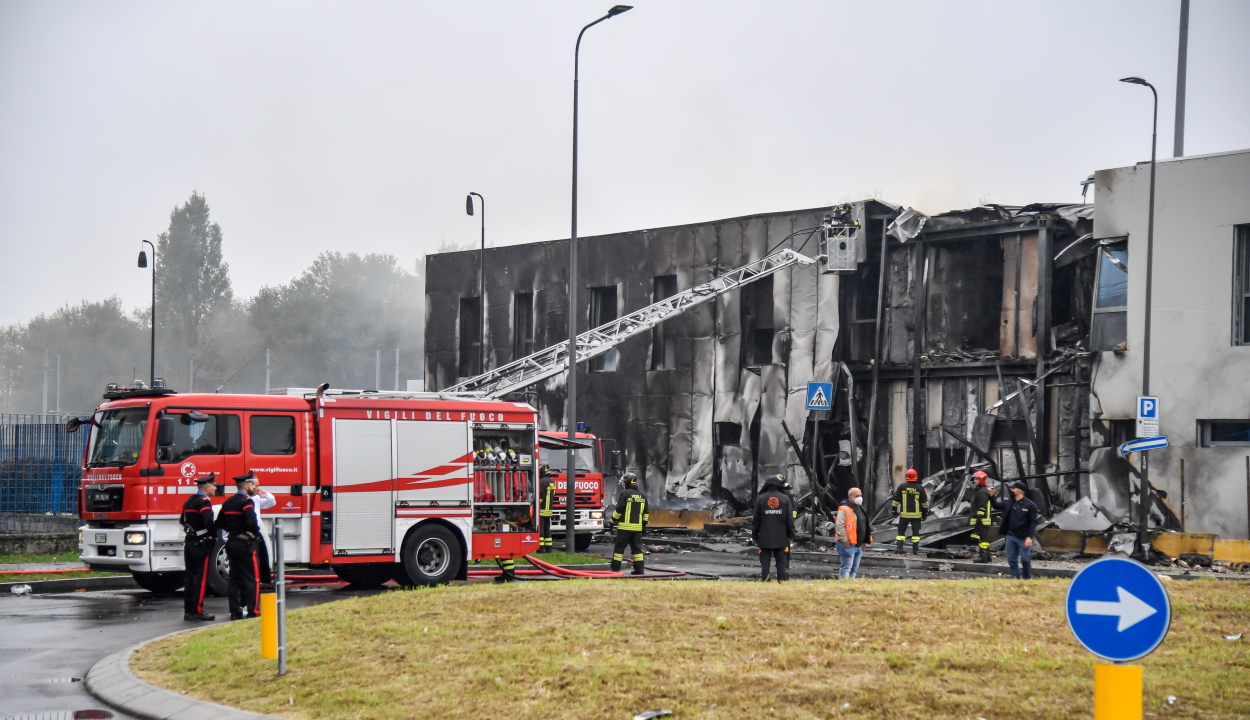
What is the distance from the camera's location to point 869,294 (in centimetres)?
3070

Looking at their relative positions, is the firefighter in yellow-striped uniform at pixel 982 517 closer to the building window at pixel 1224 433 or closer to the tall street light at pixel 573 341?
the building window at pixel 1224 433

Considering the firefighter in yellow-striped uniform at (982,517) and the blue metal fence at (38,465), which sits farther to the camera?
the firefighter in yellow-striped uniform at (982,517)

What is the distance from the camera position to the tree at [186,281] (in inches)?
3760

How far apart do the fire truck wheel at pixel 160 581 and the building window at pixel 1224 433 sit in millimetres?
19450

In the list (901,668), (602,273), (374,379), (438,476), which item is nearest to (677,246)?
(602,273)

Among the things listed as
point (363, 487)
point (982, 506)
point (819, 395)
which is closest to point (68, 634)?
point (363, 487)

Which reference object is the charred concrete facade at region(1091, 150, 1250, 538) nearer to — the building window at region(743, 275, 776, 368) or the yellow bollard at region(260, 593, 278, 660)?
the building window at region(743, 275, 776, 368)

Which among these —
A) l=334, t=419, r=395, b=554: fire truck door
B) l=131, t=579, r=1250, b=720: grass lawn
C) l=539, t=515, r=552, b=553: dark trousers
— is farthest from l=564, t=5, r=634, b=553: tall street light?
l=131, t=579, r=1250, b=720: grass lawn

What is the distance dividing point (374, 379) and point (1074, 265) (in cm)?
6917

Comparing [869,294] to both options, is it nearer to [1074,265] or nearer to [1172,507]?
[1074,265]

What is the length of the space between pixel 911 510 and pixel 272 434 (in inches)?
552

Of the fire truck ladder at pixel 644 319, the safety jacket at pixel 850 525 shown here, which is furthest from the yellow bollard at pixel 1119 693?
the fire truck ladder at pixel 644 319

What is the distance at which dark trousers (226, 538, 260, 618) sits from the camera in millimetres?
12984

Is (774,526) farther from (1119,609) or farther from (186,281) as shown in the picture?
(186,281)
